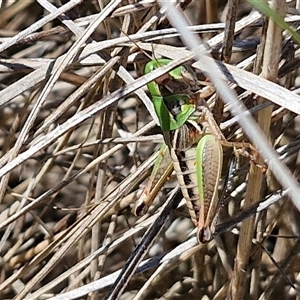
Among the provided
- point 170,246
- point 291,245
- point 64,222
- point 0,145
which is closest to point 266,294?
point 291,245

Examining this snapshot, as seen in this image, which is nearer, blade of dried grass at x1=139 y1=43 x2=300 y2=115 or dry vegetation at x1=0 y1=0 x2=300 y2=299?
blade of dried grass at x1=139 y1=43 x2=300 y2=115

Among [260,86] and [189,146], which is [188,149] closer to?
[189,146]

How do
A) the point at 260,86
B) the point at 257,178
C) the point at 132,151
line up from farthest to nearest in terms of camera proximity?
the point at 132,151 → the point at 257,178 → the point at 260,86

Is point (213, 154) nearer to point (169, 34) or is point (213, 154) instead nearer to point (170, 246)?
point (169, 34)

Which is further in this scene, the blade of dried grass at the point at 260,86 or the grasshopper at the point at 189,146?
the grasshopper at the point at 189,146

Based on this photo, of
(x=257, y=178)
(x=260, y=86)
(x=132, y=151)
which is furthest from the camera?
(x=132, y=151)

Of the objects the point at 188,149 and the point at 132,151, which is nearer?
the point at 188,149

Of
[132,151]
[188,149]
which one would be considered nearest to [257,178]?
[188,149]
